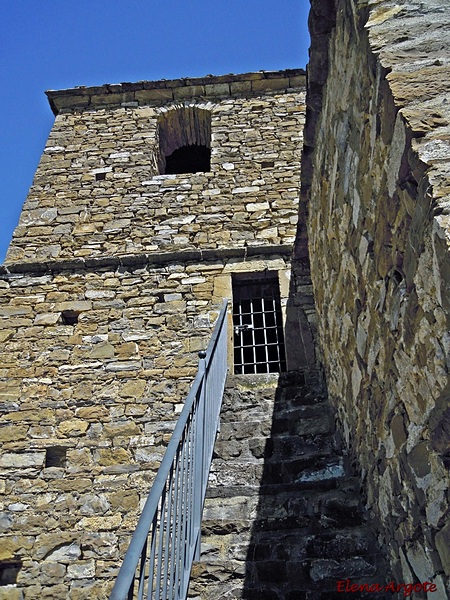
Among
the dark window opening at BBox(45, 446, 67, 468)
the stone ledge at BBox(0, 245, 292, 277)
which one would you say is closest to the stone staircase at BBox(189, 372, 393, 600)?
the dark window opening at BBox(45, 446, 67, 468)

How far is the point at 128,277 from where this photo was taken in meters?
5.95

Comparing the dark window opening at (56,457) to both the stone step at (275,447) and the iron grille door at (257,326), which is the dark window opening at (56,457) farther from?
the iron grille door at (257,326)

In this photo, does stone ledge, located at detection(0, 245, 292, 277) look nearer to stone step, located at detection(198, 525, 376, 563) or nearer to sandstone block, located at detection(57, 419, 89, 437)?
sandstone block, located at detection(57, 419, 89, 437)

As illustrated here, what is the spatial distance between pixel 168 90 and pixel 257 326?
432 centimetres

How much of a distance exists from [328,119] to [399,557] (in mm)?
2508

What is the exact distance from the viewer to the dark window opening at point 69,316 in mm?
5655

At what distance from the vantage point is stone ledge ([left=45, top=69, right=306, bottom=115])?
8.03m

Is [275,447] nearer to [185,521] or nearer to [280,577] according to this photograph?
[280,577]

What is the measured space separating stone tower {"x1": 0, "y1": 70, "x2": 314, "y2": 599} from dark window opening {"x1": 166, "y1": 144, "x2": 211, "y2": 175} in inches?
1.1

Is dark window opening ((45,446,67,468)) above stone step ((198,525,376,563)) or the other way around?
above

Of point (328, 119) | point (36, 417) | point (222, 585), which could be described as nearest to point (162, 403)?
point (36, 417)

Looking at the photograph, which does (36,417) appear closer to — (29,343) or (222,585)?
(29,343)

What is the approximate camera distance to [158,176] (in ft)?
23.3

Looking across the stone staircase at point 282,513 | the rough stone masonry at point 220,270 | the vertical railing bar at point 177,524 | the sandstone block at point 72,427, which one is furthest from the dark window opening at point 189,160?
the vertical railing bar at point 177,524
